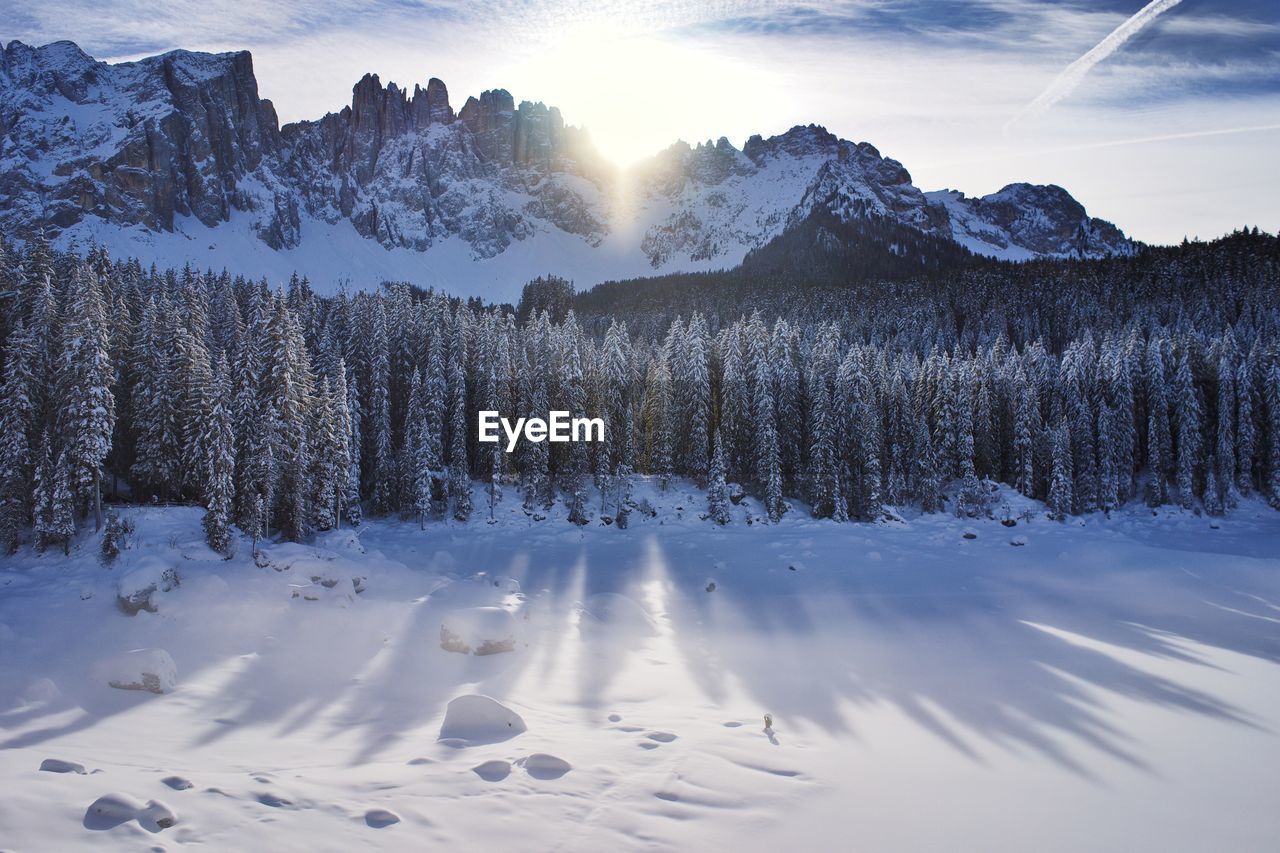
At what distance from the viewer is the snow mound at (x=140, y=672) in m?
19.1

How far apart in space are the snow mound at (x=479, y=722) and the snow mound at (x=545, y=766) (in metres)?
1.97

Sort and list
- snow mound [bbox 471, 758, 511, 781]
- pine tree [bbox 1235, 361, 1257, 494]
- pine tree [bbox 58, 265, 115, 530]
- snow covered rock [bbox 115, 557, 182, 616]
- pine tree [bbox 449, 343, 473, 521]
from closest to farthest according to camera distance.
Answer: snow mound [bbox 471, 758, 511, 781] → snow covered rock [bbox 115, 557, 182, 616] → pine tree [bbox 58, 265, 115, 530] → pine tree [bbox 449, 343, 473, 521] → pine tree [bbox 1235, 361, 1257, 494]

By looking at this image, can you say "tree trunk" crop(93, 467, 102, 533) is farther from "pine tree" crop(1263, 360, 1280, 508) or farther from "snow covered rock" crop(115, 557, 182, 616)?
"pine tree" crop(1263, 360, 1280, 508)

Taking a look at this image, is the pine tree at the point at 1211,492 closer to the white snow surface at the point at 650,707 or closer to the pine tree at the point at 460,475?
the white snow surface at the point at 650,707

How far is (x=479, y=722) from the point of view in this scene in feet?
53.4

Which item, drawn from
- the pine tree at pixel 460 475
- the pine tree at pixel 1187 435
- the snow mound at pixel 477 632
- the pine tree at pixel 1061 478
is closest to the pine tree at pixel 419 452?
the pine tree at pixel 460 475

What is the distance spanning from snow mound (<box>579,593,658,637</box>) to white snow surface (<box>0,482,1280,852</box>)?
0.58 ft

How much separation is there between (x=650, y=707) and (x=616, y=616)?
11.2 meters

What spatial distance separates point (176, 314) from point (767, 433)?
1573 inches

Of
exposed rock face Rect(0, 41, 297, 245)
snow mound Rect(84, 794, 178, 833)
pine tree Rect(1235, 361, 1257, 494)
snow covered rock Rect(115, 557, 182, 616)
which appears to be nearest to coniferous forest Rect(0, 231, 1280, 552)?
pine tree Rect(1235, 361, 1257, 494)

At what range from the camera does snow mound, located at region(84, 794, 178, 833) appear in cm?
945

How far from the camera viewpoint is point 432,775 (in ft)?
43.0

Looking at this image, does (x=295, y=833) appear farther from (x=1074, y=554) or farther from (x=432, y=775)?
(x=1074, y=554)

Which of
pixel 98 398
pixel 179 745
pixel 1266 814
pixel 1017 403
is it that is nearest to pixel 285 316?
pixel 98 398
